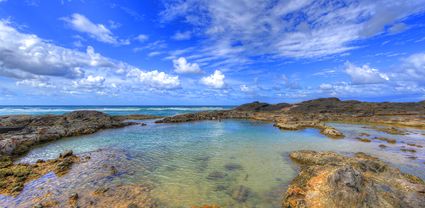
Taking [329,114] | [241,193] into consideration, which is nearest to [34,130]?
[241,193]

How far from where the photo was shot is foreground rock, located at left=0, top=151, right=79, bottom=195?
10375mm

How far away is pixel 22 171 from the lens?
12.3m

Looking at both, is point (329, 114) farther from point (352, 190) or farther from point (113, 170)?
point (113, 170)

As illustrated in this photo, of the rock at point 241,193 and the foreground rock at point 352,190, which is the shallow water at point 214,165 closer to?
the rock at point 241,193

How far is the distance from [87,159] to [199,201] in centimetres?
1070

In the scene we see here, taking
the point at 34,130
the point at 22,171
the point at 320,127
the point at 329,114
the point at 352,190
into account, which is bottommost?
the point at 22,171

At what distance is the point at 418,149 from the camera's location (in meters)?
18.3

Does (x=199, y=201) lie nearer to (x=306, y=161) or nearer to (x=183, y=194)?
(x=183, y=194)

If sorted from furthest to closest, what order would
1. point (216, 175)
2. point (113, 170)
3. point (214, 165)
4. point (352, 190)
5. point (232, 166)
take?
point (214, 165) → point (232, 166) → point (113, 170) → point (216, 175) → point (352, 190)

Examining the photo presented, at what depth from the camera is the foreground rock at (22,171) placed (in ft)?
34.0

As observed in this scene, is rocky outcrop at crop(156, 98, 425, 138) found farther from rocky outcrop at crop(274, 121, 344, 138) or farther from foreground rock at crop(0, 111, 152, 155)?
foreground rock at crop(0, 111, 152, 155)

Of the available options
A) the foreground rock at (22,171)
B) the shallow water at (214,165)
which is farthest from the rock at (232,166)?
the foreground rock at (22,171)

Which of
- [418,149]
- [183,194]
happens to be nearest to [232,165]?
[183,194]

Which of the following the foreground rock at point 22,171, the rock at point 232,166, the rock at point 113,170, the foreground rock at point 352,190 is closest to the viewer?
the foreground rock at point 352,190
